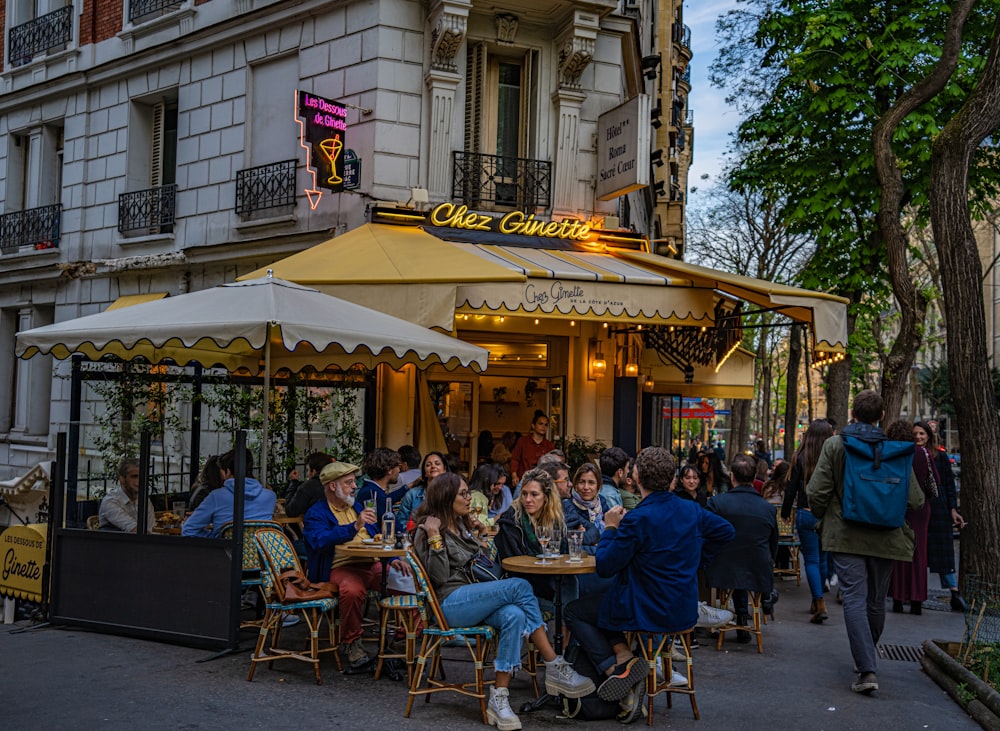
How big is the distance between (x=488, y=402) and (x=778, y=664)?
7.89 metres

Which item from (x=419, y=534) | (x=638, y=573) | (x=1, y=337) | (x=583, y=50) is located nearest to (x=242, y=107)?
(x=583, y=50)

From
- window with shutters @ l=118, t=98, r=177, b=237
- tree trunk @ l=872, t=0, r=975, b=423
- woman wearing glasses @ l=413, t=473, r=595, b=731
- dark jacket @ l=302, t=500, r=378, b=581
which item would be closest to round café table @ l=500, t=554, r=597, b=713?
woman wearing glasses @ l=413, t=473, r=595, b=731

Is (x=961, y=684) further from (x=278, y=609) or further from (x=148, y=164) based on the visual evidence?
(x=148, y=164)

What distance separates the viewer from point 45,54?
19.2 meters

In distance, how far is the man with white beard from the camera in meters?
7.41

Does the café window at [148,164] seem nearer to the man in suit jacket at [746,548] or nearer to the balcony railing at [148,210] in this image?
the balcony railing at [148,210]

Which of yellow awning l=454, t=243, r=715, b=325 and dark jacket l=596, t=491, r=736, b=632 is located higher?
yellow awning l=454, t=243, r=715, b=325

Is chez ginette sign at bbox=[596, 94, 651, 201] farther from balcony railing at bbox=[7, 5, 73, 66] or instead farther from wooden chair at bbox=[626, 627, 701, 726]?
balcony railing at bbox=[7, 5, 73, 66]

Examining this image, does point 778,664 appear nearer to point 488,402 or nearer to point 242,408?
point 242,408

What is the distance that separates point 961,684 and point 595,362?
839 centimetres

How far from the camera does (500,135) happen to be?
15.0 meters

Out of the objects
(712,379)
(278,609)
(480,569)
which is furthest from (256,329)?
(712,379)

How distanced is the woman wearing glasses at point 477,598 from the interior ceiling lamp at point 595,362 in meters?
8.22

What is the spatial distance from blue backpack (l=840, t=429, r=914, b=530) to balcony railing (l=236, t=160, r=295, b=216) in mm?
9536
